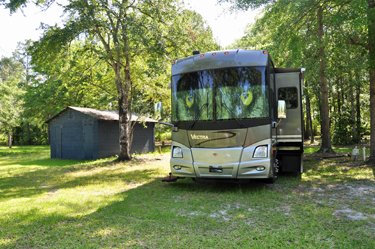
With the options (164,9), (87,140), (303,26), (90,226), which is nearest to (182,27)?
(164,9)

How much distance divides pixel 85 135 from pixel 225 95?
1338cm

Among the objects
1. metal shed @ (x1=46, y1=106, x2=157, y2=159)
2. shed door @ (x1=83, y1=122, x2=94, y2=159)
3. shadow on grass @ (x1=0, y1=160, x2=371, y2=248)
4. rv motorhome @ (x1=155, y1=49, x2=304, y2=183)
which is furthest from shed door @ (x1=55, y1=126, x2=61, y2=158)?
rv motorhome @ (x1=155, y1=49, x2=304, y2=183)

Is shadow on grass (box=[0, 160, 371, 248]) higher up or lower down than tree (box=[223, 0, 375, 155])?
lower down

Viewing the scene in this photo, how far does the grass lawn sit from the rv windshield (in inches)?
77.6

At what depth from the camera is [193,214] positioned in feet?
17.4

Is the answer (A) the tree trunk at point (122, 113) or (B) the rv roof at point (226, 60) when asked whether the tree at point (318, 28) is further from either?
(A) the tree trunk at point (122, 113)

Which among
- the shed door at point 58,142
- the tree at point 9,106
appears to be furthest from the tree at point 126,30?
the tree at point 9,106

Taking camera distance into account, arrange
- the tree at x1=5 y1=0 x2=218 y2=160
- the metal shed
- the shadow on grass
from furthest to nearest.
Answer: the metal shed → the tree at x1=5 y1=0 x2=218 y2=160 → the shadow on grass

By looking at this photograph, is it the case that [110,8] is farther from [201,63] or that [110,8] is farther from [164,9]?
[201,63]

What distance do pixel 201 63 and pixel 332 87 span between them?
22274 millimetres

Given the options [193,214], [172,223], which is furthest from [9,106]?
[172,223]

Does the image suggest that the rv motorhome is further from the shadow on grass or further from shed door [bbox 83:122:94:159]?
shed door [bbox 83:122:94:159]

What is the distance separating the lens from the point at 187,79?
23.3 feet

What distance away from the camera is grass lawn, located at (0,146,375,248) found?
13.3ft
